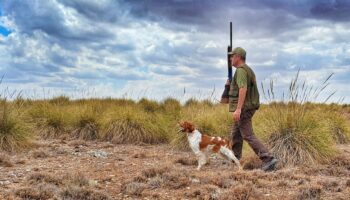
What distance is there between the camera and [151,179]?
8148mm

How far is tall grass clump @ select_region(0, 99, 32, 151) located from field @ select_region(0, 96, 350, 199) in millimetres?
23

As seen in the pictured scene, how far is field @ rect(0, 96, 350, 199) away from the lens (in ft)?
25.1

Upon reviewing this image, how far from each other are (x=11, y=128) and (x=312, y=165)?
6.69 metres

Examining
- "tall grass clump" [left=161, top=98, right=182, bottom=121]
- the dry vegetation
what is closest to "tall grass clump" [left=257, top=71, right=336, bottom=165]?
the dry vegetation

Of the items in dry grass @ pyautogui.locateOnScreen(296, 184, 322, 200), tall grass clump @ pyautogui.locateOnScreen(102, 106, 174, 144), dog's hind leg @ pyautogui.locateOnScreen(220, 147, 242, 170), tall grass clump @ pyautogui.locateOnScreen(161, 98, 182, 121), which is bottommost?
dry grass @ pyautogui.locateOnScreen(296, 184, 322, 200)

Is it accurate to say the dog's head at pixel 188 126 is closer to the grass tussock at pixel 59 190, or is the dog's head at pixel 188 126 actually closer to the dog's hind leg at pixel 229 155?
the dog's hind leg at pixel 229 155

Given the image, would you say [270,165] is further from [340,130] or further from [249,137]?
[340,130]

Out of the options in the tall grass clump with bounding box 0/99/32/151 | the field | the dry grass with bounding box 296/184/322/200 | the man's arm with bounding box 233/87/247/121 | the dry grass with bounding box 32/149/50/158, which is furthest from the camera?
the tall grass clump with bounding box 0/99/32/151

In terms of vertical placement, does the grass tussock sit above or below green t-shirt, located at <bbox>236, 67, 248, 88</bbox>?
below

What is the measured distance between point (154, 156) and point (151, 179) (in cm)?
334

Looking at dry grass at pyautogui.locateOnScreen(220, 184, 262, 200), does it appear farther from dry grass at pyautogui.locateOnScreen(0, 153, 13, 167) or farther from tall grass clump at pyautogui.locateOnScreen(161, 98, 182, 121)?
tall grass clump at pyautogui.locateOnScreen(161, 98, 182, 121)

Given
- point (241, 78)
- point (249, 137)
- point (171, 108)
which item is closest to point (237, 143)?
point (249, 137)

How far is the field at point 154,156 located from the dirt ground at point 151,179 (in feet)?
0.05

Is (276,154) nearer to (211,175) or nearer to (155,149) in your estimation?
(211,175)
